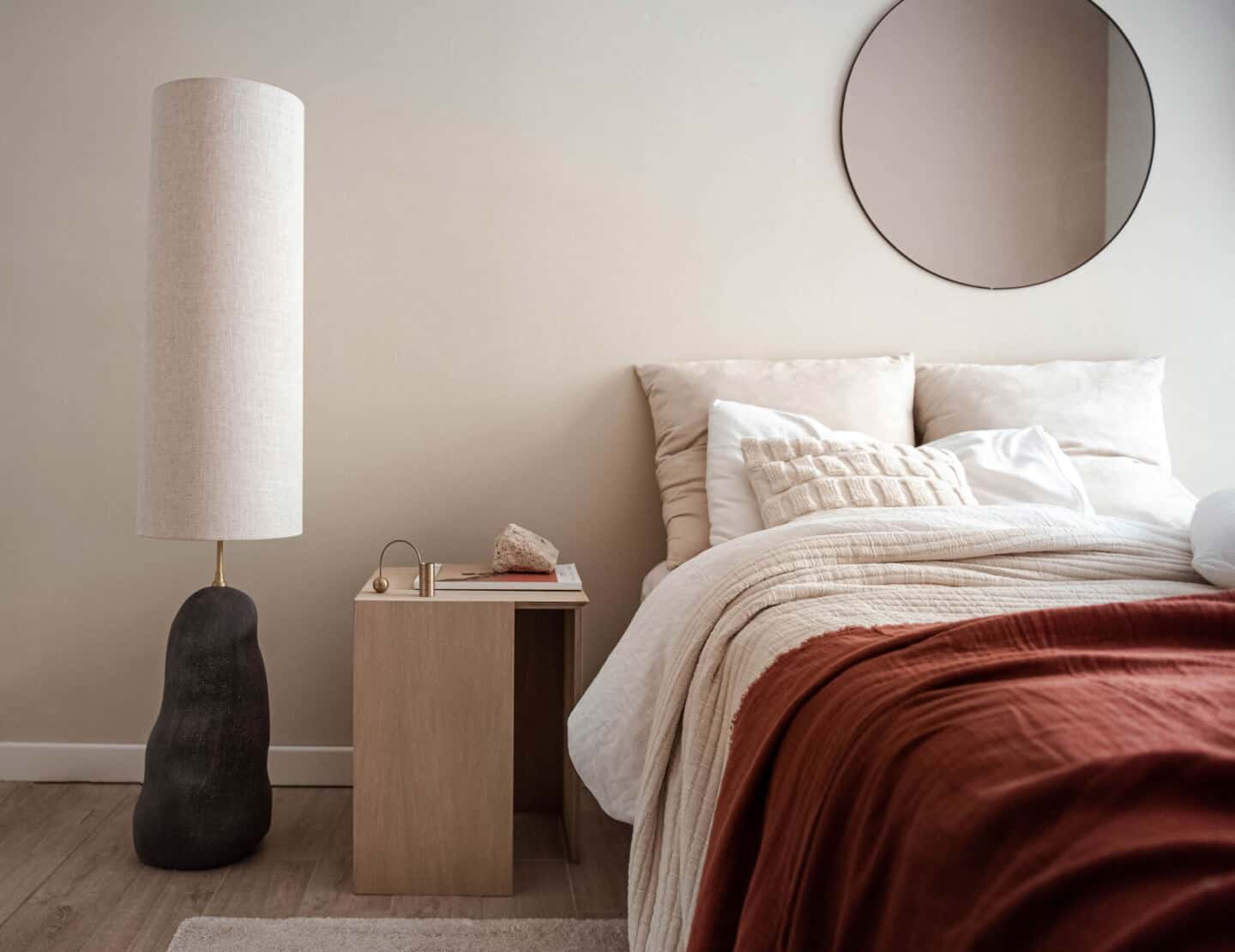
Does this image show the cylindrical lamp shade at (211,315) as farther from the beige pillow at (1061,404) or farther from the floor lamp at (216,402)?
the beige pillow at (1061,404)

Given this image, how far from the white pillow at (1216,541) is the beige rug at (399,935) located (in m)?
1.18

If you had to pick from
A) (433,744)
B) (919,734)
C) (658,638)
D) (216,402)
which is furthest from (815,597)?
(216,402)

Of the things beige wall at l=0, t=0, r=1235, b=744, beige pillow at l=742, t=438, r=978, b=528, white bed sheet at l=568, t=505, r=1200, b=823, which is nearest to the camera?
white bed sheet at l=568, t=505, r=1200, b=823

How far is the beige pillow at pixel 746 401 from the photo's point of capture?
2.47m

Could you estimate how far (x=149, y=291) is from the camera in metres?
2.08

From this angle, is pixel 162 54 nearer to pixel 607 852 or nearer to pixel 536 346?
pixel 536 346

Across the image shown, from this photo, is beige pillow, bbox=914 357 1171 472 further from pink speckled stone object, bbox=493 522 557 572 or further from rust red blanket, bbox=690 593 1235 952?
rust red blanket, bbox=690 593 1235 952

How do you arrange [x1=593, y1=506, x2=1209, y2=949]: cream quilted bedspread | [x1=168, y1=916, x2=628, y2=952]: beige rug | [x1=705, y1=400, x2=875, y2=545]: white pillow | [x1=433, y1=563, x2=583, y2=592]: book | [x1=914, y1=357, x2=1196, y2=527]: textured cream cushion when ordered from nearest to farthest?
[x1=593, y1=506, x2=1209, y2=949]: cream quilted bedspread < [x1=168, y1=916, x2=628, y2=952]: beige rug < [x1=433, y1=563, x2=583, y2=592]: book < [x1=705, y1=400, x2=875, y2=545]: white pillow < [x1=914, y1=357, x2=1196, y2=527]: textured cream cushion

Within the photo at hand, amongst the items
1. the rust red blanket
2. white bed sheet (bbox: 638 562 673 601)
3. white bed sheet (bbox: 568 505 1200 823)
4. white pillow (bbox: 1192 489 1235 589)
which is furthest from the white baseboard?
white pillow (bbox: 1192 489 1235 589)

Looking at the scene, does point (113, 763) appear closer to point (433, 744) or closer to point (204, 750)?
point (204, 750)

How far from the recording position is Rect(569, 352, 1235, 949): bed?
2.32ft

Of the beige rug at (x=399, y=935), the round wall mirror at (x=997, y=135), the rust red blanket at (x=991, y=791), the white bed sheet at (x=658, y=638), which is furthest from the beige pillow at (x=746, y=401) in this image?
the rust red blanket at (x=991, y=791)

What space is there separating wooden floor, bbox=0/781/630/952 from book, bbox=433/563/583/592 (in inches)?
24.1

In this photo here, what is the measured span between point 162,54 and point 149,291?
0.88 meters
